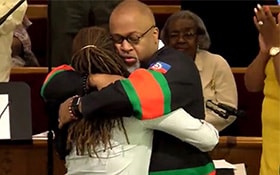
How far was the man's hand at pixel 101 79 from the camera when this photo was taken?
196 centimetres

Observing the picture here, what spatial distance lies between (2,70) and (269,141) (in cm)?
125

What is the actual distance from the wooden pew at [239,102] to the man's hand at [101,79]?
5.20 ft

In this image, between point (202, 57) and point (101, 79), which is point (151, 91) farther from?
point (202, 57)

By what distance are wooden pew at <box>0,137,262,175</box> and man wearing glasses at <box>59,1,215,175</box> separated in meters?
0.84

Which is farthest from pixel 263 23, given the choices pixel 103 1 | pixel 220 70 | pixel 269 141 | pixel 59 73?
pixel 103 1

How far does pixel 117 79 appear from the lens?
6.42ft

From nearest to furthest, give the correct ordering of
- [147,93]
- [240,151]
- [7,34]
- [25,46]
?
1. [147,93]
2. [240,151]
3. [7,34]
4. [25,46]

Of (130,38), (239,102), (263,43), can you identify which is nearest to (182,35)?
(239,102)

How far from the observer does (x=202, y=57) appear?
357 centimetres

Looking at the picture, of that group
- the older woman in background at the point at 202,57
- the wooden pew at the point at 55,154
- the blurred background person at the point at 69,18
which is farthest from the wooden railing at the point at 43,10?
the wooden pew at the point at 55,154

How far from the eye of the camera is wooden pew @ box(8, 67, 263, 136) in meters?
3.57

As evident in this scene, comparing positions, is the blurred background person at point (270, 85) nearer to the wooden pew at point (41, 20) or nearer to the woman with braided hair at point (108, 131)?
the woman with braided hair at point (108, 131)

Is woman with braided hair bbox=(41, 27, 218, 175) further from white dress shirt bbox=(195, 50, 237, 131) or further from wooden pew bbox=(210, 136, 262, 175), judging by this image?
white dress shirt bbox=(195, 50, 237, 131)

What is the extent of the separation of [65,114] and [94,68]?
0.46 ft
